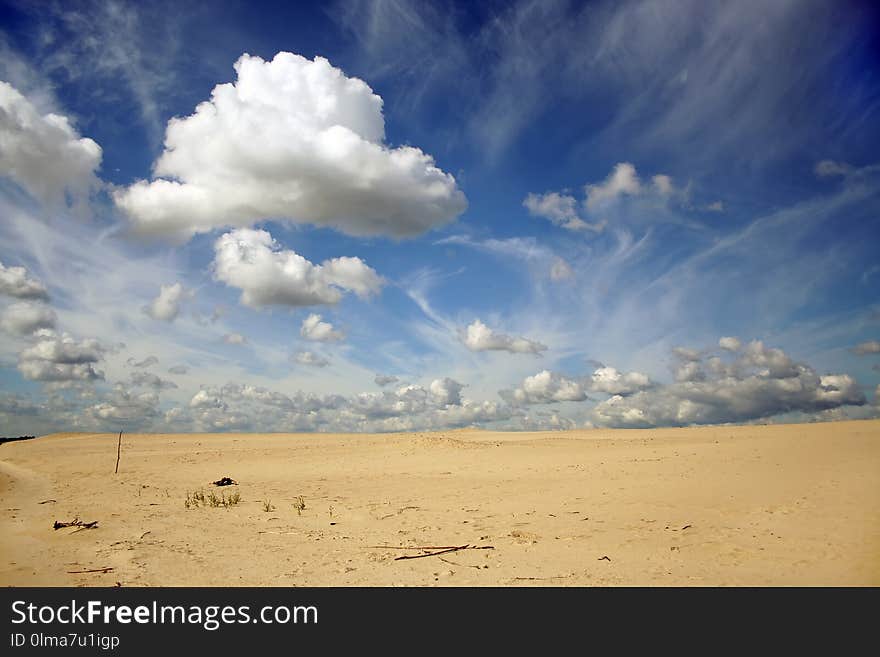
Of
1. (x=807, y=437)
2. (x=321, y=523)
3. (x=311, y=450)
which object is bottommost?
(x=321, y=523)

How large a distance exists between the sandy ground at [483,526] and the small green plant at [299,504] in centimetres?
13

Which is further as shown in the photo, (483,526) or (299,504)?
(299,504)

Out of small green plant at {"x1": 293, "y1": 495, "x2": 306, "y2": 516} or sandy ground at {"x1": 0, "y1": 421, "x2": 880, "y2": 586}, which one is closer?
sandy ground at {"x1": 0, "y1": 421, "x2": 880, "y2": 586}

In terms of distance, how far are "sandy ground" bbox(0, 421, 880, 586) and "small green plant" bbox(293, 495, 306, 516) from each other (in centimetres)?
13

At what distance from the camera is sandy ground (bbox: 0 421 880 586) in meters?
7.32

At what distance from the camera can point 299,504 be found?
1359 centimetres

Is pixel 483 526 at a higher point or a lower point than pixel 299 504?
lower

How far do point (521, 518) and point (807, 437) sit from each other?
25.0 m

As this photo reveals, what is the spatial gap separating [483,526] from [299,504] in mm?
5384
